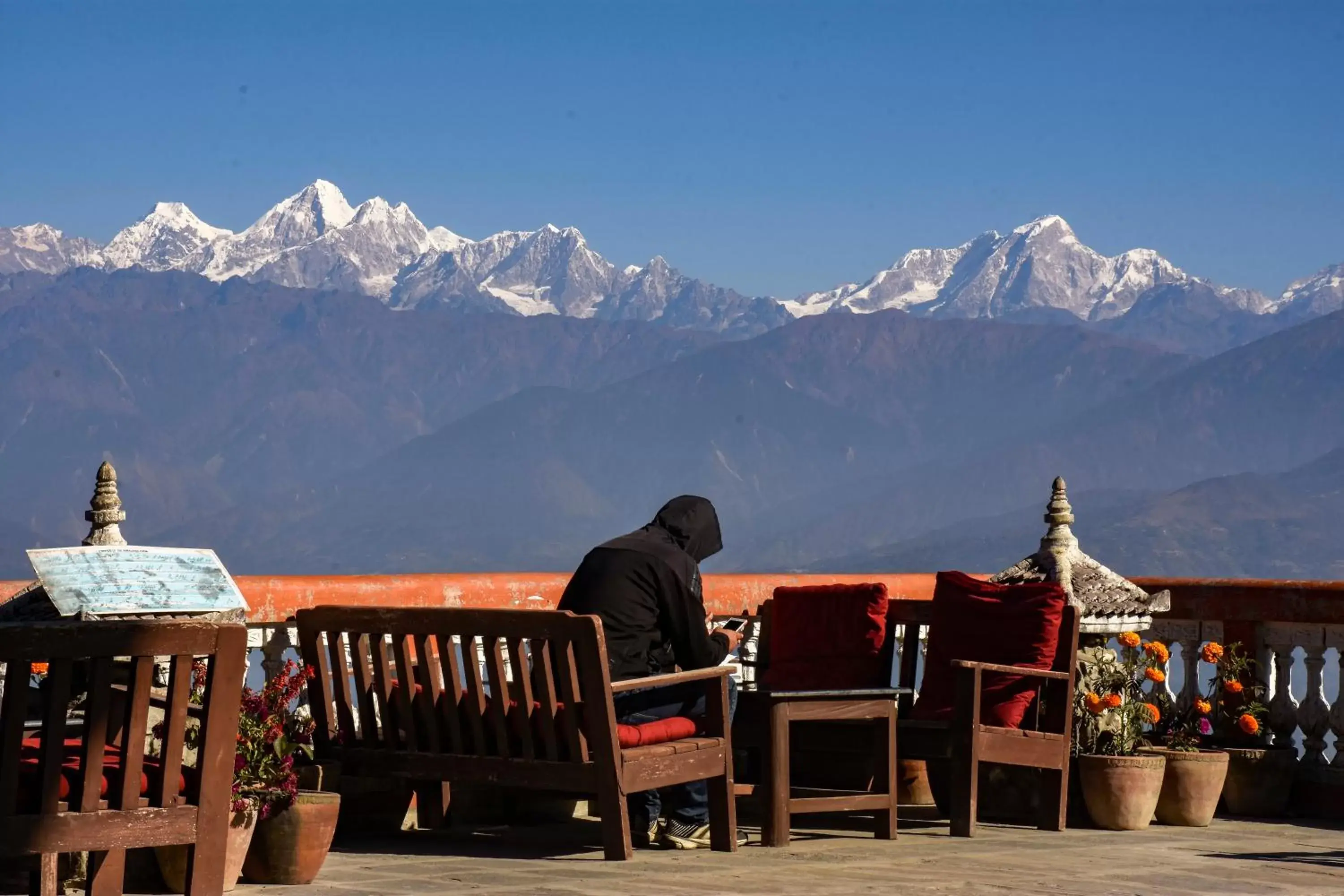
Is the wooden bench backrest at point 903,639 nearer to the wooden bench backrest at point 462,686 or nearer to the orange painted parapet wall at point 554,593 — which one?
the orange painted parapet wall at point 554,593

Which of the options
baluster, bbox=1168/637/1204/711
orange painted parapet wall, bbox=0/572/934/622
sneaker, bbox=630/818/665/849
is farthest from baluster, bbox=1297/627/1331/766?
sneaker, bbox=630/818/665/849

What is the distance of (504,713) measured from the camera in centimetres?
570

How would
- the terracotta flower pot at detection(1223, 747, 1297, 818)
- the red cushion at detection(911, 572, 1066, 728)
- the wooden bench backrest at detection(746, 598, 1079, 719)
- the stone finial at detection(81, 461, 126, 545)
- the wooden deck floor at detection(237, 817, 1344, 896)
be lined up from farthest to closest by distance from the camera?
the terracotta flower pot at detection(1223, 747, 1297, 818)
the wooden bench backrest at detection(746, 598, 1079, 719)
the red cushion at detection(911, 572, 1066, 728)
the stone finial at detection(81, 461, 126, 545)
the wooden deck floor at detection(237, 817, 1344, 896)

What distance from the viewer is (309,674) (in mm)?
5828

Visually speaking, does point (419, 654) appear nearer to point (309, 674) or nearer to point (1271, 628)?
point (309, 674)

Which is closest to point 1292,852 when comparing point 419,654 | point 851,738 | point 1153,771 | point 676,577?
point 1153,771

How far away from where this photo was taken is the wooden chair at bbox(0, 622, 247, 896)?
4102 mm

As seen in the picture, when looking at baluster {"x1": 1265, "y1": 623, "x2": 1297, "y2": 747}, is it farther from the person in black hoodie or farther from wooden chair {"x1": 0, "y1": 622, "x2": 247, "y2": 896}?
wooden chair {"x1": 0, "y1": 622, "x2": 247, "y2": 896}

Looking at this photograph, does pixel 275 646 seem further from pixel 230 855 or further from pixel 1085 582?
pixel 1085 582

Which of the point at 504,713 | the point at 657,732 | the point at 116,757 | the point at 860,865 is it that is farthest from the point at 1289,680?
the point at 116,757

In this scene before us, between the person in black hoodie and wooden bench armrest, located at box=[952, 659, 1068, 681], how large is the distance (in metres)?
0.80

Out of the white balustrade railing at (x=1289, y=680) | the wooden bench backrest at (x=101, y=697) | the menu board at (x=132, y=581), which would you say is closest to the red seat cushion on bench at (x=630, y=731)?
the menu board at (x=132, y=581)

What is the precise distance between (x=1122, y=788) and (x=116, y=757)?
366 centimetres

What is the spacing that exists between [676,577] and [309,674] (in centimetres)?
113
